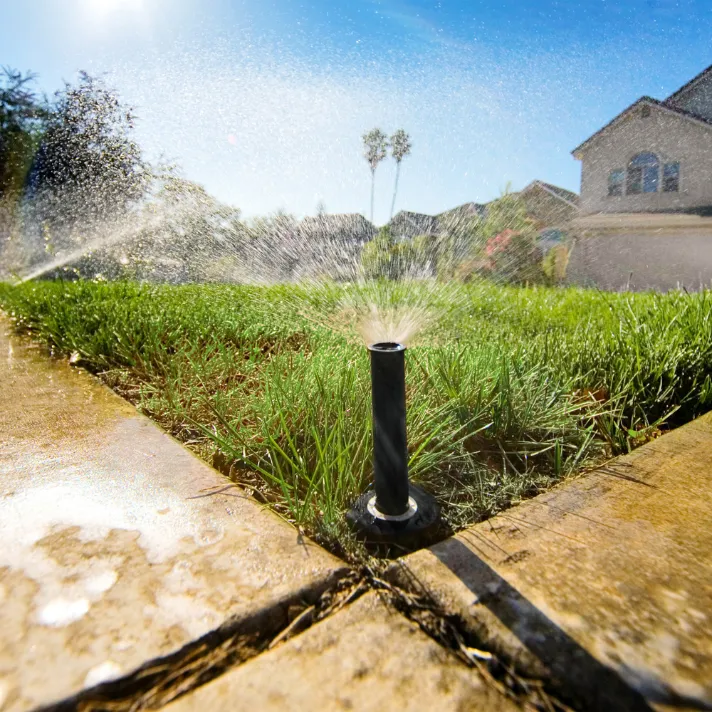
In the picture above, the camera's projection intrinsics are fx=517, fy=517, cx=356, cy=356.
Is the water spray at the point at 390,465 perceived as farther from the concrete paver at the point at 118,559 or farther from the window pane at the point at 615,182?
the window pane at the point at 615,182

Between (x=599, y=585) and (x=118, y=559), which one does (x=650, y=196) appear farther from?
(x=118, y=559)

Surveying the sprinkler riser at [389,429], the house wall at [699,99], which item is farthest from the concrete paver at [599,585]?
the house wall at [699,99]

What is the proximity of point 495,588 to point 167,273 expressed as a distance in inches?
281

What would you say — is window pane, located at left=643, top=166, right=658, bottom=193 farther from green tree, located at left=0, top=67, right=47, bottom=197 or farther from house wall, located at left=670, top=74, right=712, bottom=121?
green tree, located at left=0, top=67, right=47, bottom=197

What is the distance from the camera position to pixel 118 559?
0.84m

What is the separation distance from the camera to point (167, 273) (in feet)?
23.5

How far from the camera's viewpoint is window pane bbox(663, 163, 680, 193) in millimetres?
13766

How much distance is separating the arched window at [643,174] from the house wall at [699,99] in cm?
122

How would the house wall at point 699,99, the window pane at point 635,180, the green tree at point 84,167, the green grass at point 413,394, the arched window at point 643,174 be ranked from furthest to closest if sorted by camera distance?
the window pane at point 635,180, the arched window at point 643,174, the house wall at point 699,99, the green tree at point 84,167, the green grass at point 413,394

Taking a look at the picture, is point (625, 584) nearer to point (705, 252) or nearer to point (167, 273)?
point (167, 273)

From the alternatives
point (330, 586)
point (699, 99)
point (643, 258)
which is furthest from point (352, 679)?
point (643, 258)

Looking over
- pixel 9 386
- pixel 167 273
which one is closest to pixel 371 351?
pixel 9 386

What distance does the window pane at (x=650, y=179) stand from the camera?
13.4m

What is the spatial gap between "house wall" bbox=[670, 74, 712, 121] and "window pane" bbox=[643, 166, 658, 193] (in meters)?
1.53
